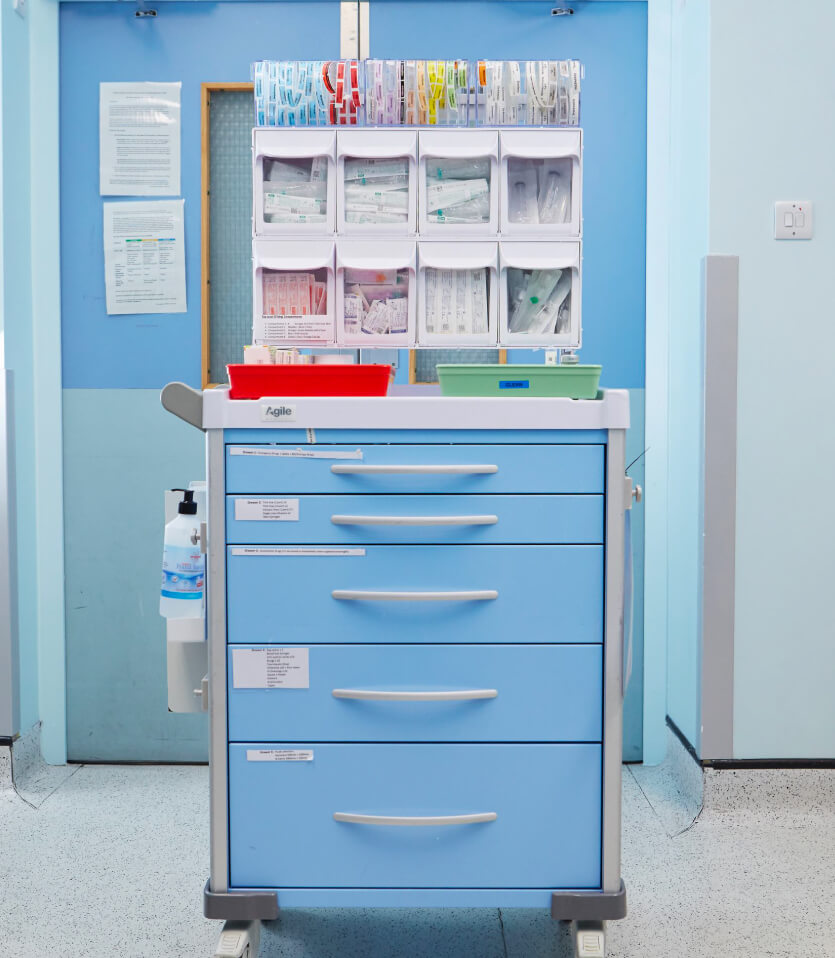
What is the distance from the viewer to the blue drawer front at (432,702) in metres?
1.46

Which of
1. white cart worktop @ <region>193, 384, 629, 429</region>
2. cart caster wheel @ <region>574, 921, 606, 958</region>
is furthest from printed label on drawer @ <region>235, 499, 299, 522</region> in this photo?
cart caster wheel @ <region>574, 921, 606, 958</region>

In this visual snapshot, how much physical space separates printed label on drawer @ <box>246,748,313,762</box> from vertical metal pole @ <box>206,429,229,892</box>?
5 centimetres

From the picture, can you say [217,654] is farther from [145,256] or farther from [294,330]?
[145,256]

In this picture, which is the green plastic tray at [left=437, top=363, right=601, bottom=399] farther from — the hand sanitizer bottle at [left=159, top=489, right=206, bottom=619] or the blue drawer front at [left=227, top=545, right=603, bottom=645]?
the hand sanitizer bottle at [left=159, top=489, right=206, bottom=619]

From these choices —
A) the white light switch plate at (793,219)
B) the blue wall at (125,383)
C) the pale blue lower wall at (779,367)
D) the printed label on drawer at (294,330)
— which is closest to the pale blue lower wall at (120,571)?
the blue wall at (125,383)

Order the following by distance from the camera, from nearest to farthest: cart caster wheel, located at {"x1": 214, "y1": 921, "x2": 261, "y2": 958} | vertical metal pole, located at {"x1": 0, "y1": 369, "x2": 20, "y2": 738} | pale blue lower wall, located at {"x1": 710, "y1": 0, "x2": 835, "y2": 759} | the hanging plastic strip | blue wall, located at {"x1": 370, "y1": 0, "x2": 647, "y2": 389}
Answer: cart caster wheel, located at {"x1": 214, "y1": 921, "x2": 261, "y2": 958} → the hanging plastic strip → pale blue lower wall, located at {"x1": 710, "y1": 0, "x2": 835, "y2": 759} → vertical metal pole, located at {"x1": 0, "y1": 369, "x2": 20, "y2": 738} → blue wall, located at {"x1": 370, "y1": 0, "x2": 647, "y2": 389}

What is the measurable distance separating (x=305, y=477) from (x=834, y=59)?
1.60 m

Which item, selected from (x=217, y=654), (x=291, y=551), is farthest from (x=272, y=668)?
(x=291, y=551)

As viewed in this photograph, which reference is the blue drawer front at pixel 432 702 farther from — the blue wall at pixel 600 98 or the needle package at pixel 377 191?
the blue wall at pixel 600 98

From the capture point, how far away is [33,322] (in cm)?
241

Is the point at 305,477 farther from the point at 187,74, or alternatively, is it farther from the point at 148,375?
the point at 187,74

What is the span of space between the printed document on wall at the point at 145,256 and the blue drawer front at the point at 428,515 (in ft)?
3.85

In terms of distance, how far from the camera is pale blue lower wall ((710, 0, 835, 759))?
2.05 m

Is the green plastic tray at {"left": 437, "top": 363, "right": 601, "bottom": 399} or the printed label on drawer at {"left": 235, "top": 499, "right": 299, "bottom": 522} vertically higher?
the green plastic tray at {"left": 437, "top": 363, "right": 601, "bottom": 399}
